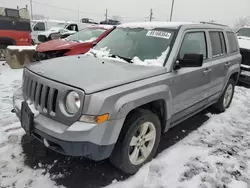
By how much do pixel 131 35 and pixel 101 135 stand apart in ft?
6.47

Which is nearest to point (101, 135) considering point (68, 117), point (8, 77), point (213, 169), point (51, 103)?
point (68, 117)

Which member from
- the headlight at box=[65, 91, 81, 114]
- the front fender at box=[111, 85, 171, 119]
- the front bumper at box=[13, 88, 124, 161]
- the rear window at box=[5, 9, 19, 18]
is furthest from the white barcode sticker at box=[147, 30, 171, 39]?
the rear window at box=[5, 9, 19, 18]

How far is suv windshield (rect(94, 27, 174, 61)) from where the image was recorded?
3264 millimetres

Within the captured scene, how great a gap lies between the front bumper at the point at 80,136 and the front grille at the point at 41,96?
0.12m

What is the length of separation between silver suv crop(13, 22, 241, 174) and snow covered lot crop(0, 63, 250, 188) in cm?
28

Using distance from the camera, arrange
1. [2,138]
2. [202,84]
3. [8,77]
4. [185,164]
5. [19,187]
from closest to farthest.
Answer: [19,187] < [185,164] < [2,138] < [202,84] < [8,77]

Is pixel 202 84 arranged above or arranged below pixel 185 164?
above

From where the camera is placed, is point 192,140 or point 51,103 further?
point 192,140

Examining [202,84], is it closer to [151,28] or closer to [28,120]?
[151,28]

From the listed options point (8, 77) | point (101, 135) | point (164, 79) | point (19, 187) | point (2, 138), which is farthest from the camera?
point (8, 77)

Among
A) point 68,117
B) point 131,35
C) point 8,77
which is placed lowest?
point 8,77

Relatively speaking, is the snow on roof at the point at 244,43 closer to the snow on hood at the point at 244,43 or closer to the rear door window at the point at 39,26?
the snow on hood at the point at 244,43

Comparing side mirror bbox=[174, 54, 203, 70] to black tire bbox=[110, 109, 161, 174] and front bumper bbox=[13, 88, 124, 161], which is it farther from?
front bumper bbox=[13, 88, 124, 161]

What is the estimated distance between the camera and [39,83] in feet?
8.62
